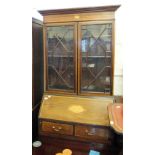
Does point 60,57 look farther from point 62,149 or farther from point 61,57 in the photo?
point 62,149

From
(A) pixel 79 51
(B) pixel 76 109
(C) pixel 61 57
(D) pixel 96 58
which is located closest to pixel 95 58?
(D) pixel 96 58

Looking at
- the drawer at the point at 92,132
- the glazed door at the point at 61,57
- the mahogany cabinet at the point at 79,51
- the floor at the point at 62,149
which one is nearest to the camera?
the floor at the point at 62,149

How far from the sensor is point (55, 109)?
2.56m

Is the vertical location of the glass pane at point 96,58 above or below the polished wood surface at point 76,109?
above

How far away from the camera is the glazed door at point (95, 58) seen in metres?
2.46

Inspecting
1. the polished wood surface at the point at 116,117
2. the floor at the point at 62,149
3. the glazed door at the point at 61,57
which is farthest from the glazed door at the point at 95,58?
the floor at the point at 62,149

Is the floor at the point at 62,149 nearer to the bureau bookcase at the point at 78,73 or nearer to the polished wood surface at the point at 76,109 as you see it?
the bureau bookcase at the point at 78,73

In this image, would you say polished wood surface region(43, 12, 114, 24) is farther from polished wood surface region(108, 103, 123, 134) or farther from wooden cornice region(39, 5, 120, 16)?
polished wood surface region(108, 103, 123, 134)

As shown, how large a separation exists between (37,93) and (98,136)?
117 cm

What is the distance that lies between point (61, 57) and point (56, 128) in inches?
44.4

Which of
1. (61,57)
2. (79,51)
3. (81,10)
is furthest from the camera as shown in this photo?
(61,57)

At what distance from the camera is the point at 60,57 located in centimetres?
270

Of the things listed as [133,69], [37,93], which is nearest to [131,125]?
[133,69]
